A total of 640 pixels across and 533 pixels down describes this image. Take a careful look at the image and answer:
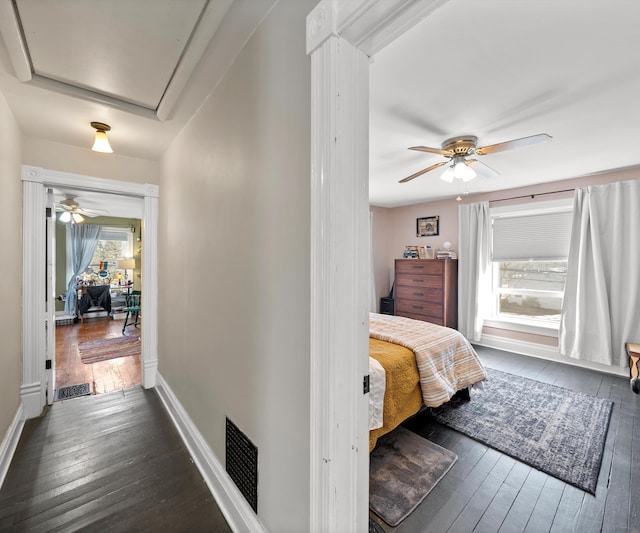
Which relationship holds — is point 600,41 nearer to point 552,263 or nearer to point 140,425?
point 552,263

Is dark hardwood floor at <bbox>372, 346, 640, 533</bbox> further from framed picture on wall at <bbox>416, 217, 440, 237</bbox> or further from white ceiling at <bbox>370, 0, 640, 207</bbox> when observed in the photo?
framed picture on wall at <bbox>416, 217, 440, 237</bbox>

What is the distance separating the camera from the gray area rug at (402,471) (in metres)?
1.59

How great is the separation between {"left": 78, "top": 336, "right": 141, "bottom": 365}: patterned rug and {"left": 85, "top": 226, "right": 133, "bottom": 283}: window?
306cm

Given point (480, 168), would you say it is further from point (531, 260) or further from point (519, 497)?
point (519, 497)

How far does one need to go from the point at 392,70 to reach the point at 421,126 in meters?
0.76

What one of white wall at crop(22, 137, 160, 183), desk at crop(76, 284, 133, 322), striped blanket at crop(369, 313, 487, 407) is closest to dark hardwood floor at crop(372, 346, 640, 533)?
striped blanket at crop(369, 313, 487, 407)

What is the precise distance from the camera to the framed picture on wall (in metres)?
5.06

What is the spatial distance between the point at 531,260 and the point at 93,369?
5.91 m

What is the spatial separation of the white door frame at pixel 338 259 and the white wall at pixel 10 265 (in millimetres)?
2137

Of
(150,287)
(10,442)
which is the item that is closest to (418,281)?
(150,287)

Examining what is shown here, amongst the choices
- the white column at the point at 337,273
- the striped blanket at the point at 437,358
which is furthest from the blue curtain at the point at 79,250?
the white column at the point at 337,273

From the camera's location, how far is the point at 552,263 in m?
4.03

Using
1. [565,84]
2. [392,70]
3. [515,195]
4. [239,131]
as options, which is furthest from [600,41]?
[515,195]

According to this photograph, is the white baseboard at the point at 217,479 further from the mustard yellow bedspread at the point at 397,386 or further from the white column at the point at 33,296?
the white column at the point at 33,296
